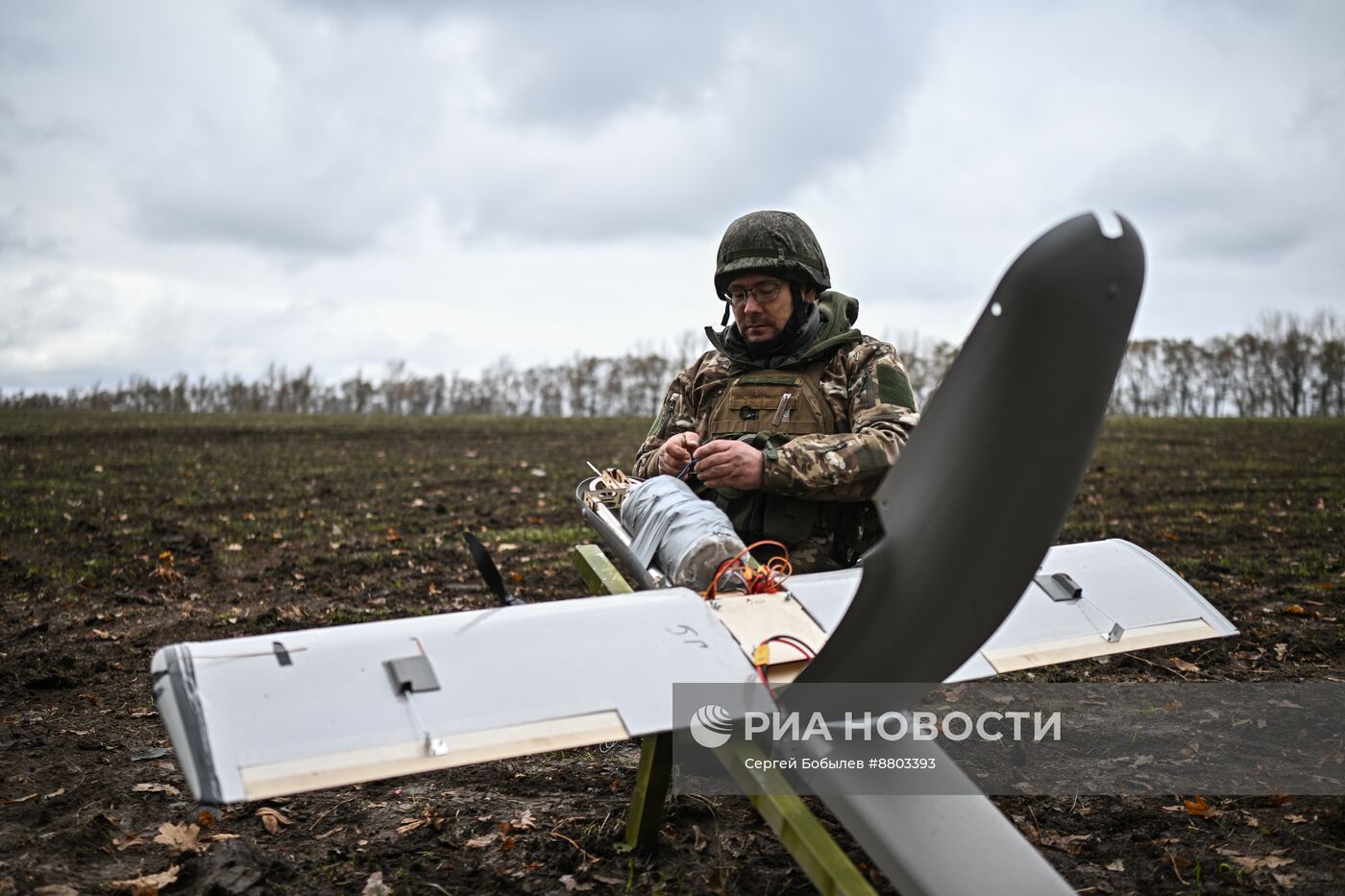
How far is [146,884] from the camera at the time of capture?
3.43m

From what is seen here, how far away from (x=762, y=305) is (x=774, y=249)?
0.94ft

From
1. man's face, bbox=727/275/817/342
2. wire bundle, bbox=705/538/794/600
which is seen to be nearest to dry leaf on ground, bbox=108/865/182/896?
wire bundle, bbox=705/538/794/600

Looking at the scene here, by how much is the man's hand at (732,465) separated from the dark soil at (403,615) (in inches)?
60.1

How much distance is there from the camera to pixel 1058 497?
1925 millimetres

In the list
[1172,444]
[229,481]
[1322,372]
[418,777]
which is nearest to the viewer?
[418,777]

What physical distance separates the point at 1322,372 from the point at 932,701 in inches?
3578

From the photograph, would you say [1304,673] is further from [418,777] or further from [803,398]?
[418,777]

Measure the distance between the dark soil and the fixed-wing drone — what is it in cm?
61

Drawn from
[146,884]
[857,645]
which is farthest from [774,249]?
[146,884]

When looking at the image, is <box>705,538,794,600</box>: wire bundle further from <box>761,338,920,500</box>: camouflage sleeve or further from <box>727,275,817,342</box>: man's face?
<box>727,275,817,342</box>: man's face

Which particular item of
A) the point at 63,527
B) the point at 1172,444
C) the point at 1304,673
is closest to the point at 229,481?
the point at 63,527

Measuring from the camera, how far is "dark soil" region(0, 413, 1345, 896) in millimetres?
3629

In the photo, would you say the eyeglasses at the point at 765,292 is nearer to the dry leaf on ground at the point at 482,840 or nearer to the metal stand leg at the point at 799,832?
the metal stand leg at the point at 799,832

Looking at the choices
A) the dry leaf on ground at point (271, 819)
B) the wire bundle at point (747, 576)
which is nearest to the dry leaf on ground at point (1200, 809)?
the wire bundle at point (747, 576)
